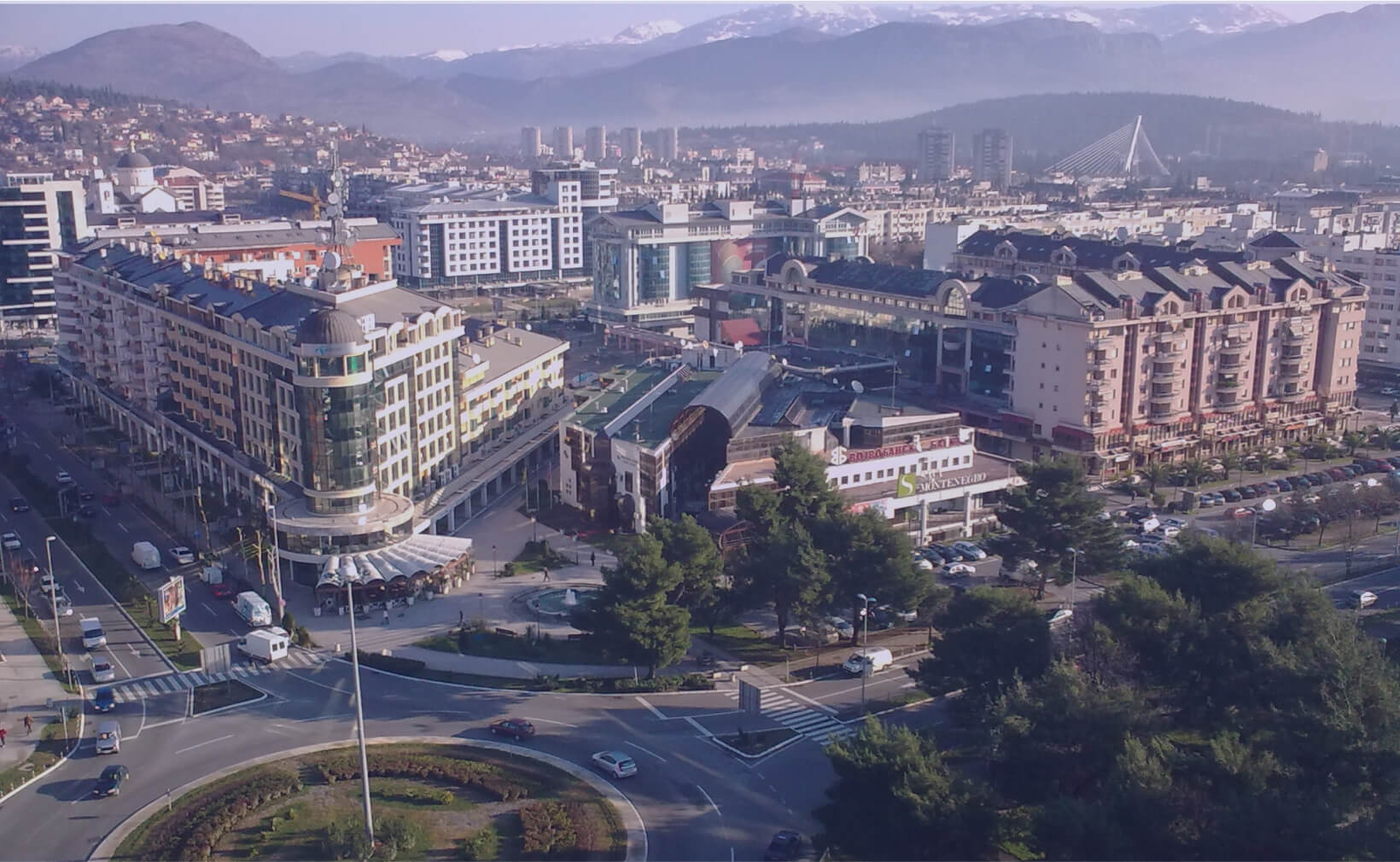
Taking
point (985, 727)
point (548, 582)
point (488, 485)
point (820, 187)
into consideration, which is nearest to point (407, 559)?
point (548, 582)

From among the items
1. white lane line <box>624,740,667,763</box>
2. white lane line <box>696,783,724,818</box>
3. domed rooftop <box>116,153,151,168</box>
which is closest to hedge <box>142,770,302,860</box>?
white lane line <box>624,740,667,763</box>

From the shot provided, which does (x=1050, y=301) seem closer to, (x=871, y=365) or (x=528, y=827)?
(x=871, y=365)

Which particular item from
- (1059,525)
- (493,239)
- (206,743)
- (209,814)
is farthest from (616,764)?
(493,239)

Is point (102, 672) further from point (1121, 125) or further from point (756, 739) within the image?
point (1121, 125)

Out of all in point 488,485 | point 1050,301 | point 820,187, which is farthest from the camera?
point 820,187

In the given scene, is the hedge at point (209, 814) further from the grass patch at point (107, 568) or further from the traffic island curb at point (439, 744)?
the grass patch at point (107, 568)

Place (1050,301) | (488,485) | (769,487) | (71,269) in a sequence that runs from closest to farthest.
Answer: (769,487)
(488,485)
(1050,301)
(71,269)

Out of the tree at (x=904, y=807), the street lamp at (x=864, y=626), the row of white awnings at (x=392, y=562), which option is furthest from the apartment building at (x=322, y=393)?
the tree at (x=904, y=807)
